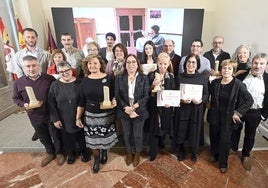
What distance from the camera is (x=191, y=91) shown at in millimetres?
1851

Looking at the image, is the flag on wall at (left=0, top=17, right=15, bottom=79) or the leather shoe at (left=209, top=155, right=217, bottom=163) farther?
the flag on wall at (left=0, top=17, right=15, bottom=79)

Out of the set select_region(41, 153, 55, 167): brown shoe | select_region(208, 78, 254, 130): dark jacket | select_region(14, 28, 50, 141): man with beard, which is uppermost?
select_region(14, 28, 50, 141): man with beard

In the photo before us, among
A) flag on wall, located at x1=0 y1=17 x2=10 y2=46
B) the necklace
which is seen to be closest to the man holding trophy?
the necklace

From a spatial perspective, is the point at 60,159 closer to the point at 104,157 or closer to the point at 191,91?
the point at 104,157

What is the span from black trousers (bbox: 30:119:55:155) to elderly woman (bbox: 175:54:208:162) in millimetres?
1501

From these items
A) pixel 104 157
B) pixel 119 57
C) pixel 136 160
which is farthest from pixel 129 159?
pixel 119 57

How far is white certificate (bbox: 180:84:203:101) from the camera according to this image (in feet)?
6.03

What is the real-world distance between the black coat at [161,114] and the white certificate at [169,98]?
0.06m

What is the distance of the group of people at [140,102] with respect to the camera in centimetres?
179

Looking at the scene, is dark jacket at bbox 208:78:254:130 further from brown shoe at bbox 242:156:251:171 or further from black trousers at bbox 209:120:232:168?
brown shoe at bbox 242:156:251:171

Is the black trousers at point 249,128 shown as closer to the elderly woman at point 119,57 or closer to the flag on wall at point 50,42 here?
the elderly woman at point 119,57

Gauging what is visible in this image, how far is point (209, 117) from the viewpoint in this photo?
2.00m

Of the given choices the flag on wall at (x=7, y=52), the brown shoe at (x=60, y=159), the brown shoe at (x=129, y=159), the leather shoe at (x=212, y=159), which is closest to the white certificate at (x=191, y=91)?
the leather shoe at (x=212, y=159)

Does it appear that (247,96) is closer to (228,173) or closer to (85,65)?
(228,173)
